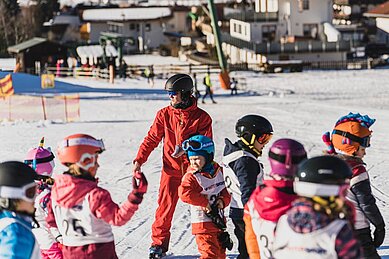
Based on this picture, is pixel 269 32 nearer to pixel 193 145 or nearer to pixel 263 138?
pixel 193 145

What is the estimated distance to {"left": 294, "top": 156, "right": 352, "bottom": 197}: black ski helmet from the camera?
3.98m

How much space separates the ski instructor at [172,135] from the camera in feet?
24.9

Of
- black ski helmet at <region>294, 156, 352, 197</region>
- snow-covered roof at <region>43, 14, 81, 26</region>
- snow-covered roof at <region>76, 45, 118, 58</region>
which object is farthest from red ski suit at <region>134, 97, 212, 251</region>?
snow-covered roof at <region>43, 14, 81, 26</region>

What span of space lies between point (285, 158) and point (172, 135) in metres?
3.20

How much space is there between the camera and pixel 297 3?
59.4 meters

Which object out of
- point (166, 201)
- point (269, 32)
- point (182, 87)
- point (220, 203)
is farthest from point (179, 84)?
point (269, 32)

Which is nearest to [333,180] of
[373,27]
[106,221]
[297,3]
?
[106,221]

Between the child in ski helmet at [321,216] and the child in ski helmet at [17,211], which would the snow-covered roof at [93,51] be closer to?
the child in ski helmet at [17,211]

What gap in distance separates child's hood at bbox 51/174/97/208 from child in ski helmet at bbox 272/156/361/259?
1617 mm

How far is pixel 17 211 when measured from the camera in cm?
456

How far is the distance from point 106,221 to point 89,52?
163 ft

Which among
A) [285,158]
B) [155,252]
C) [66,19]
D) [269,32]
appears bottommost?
[155,252]

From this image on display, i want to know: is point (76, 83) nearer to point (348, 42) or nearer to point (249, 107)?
point (249, 107)

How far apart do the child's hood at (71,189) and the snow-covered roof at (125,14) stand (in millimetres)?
70286
